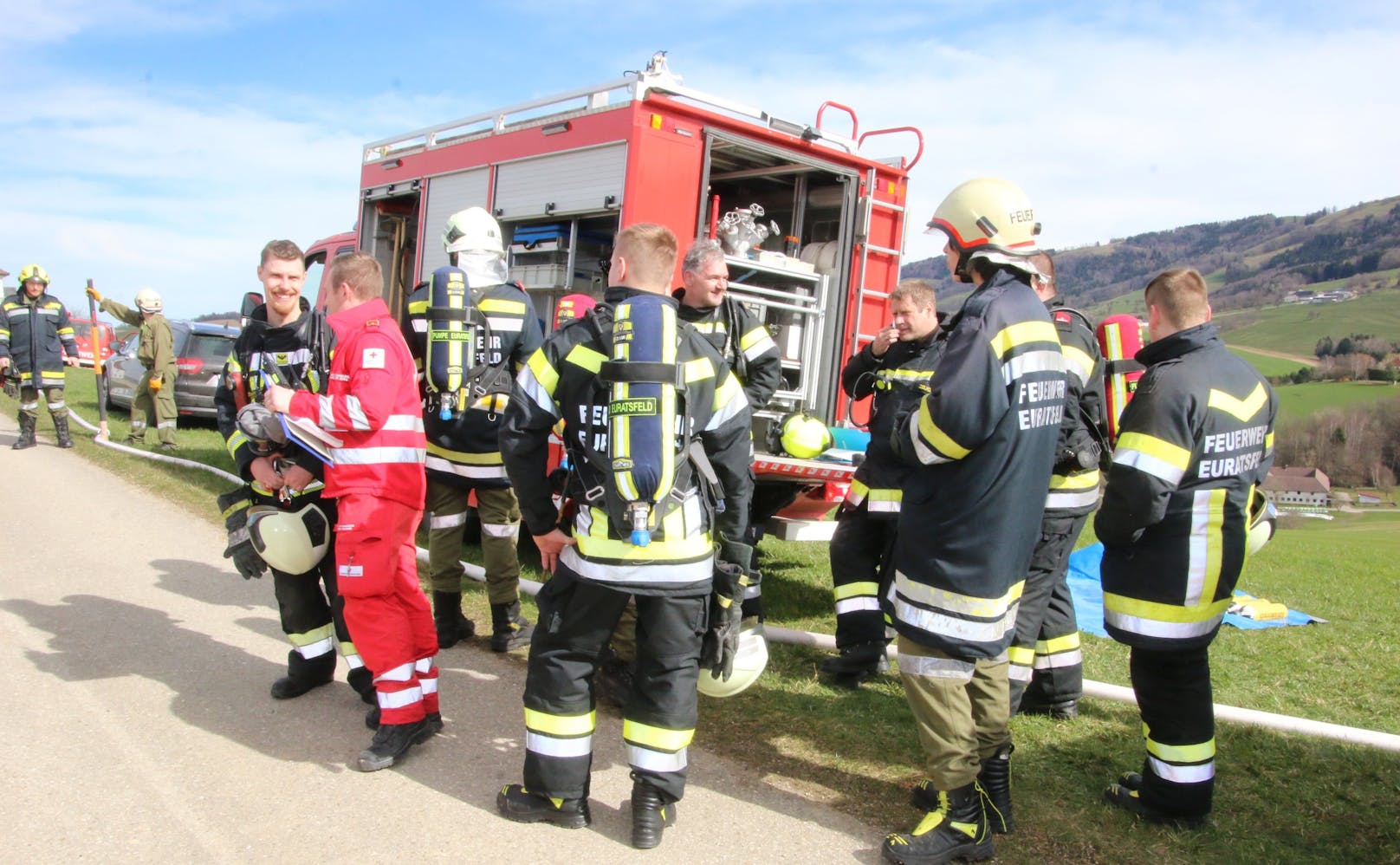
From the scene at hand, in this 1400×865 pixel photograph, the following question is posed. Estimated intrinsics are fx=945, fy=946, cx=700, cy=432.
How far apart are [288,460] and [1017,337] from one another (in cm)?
284

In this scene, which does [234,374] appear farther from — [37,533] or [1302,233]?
[1302,233]

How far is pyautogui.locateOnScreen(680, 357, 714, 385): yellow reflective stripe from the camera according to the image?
293 cm

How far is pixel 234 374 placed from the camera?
3.95 meters

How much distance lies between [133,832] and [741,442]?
7.25 ft

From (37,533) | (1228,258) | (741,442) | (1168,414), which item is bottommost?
(37,533)

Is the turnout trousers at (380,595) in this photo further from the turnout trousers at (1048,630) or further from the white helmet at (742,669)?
the turnout trousers at (1048,630)

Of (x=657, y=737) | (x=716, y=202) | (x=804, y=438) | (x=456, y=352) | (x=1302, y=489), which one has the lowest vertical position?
(x=1302, y=489)

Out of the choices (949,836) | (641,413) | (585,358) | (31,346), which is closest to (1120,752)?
(949,836)

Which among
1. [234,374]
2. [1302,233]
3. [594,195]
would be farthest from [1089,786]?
[1302,233]

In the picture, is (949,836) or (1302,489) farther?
(1302,489)

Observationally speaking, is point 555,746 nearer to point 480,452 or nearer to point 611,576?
point 611,576

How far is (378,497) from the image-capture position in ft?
11.4

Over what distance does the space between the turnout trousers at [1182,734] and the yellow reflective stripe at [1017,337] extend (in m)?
1.21

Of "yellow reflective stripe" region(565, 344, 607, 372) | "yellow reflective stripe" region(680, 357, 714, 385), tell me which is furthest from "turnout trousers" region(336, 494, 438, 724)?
"yellow reflective stripe" region(680, 357, 714, 385)
